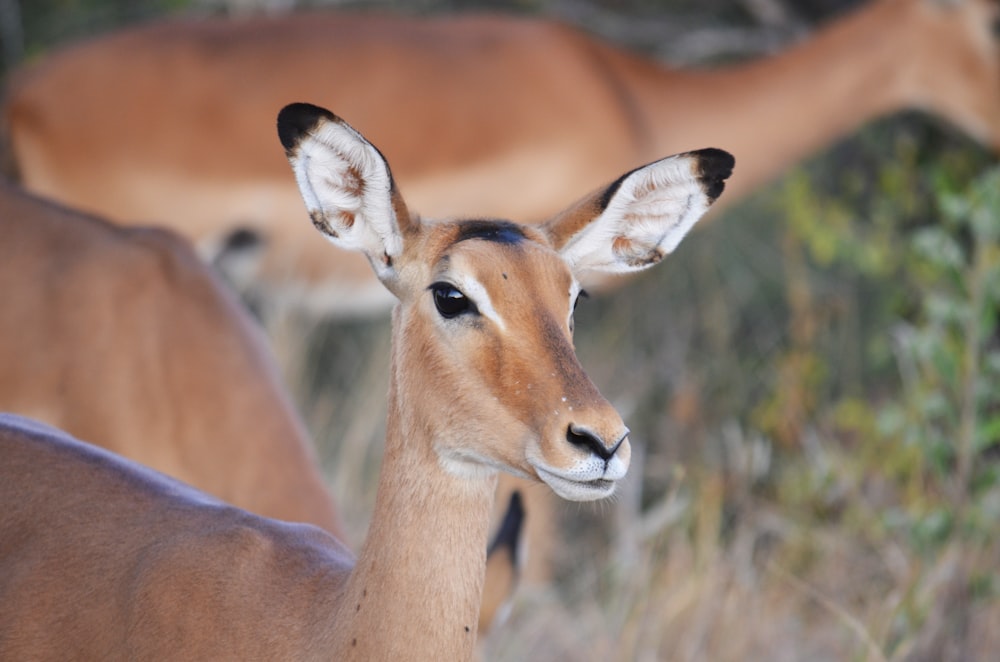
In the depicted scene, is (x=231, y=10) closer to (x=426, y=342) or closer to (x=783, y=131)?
(x=783, y=131)

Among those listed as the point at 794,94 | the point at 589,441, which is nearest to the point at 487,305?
the point at 589,441

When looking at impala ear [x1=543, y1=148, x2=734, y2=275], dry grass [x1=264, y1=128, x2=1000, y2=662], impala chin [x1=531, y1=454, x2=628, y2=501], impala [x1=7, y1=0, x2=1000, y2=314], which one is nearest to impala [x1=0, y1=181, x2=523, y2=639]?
dry grass [x1=264, y1=128, x2=1000, y2=662]

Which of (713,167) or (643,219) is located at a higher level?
(713,167)

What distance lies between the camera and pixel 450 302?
2.94 metres

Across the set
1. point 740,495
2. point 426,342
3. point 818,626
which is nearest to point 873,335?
point 740,495

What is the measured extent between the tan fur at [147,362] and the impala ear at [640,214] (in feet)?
3.92

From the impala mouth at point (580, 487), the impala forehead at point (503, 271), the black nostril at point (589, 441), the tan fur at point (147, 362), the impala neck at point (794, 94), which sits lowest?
the tan fur at point (147, 362)

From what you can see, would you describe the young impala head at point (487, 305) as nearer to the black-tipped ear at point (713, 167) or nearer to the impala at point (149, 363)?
the black-tipped ear at point (713, 167)

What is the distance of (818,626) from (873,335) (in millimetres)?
3226

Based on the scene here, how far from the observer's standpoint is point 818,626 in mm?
5578

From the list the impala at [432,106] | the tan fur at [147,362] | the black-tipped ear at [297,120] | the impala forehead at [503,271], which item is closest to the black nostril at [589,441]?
the impala forehead at [503,271]

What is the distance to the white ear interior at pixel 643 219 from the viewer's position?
322 cm

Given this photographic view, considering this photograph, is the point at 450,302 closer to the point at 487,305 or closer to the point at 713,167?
the point at 487,305

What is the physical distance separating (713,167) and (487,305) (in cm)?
66
